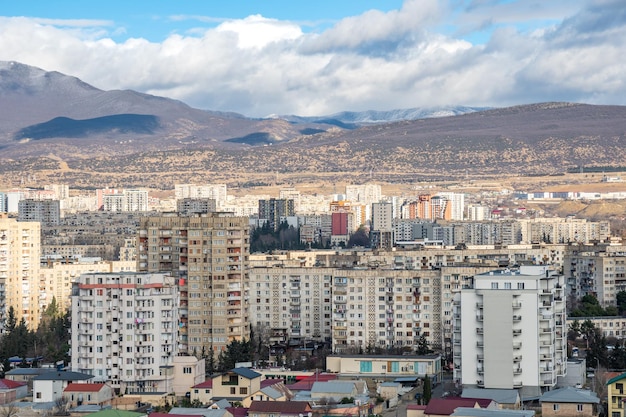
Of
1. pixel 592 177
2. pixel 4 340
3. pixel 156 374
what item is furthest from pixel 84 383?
pixel 592 177

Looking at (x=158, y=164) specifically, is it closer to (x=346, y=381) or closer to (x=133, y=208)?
(x=133, y=208)

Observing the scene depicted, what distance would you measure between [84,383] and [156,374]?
2.57 metres

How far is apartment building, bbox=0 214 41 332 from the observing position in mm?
51719

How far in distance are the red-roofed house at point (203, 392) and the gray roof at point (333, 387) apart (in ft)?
7.90

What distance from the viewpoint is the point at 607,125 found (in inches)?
7219

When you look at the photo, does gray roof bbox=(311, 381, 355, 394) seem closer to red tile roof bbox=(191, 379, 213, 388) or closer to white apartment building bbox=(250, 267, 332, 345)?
red tile roof bbox=(191, 379, 213, 388)

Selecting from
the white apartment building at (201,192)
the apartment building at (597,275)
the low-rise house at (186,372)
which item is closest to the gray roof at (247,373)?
the low-rise house at (186,372)

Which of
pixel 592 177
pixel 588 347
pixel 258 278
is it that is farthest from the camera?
pixel 592 177

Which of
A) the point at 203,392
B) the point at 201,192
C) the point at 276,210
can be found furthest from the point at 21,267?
the point at 201,192

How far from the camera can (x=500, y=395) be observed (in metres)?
31.2

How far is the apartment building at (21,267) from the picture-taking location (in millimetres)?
51719

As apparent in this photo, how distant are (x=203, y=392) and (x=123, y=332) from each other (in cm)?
298

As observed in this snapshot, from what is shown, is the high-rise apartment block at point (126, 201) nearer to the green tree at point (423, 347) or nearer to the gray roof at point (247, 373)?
the green tree at point (423, 347)

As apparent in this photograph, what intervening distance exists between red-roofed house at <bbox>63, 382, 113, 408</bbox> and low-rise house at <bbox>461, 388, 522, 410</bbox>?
7.45m
